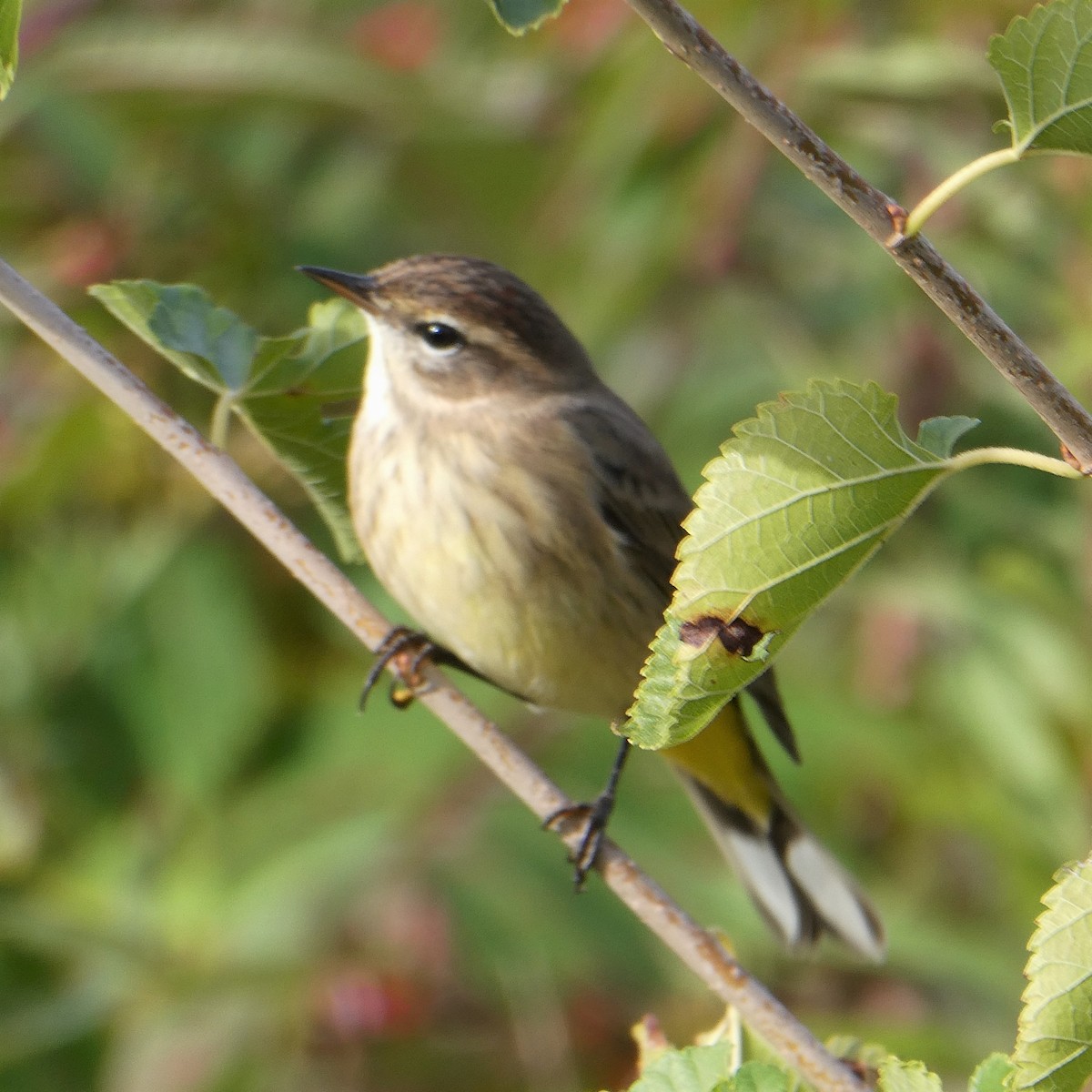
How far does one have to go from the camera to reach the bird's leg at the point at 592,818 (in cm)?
239

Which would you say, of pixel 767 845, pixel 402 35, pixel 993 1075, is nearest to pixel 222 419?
pixel 993 1075

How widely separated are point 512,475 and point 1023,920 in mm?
1530

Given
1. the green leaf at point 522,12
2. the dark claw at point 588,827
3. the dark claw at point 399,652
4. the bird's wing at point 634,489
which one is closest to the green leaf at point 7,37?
the green leaf at point 522,12

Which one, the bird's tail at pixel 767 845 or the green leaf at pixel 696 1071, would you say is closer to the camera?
the green leaf at pixel 696 1071

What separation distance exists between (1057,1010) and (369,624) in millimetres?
1047

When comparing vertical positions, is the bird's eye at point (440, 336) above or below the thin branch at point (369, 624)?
above

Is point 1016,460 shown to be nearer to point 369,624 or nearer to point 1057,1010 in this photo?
point 1057,1010

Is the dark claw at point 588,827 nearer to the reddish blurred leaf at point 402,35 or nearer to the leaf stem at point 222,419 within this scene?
the leaf stem at point 222,419

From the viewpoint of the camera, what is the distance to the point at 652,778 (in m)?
4.23

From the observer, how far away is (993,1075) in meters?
1.67

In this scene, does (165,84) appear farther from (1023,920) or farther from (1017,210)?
(1023,920)

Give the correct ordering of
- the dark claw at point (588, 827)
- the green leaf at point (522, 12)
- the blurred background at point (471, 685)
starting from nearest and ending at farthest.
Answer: the green leaf at point (522, 12)
the dark claw at point (588, 827)
the blurred background at point (471, 685)

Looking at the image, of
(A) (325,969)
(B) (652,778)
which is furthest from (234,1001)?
(B) (652,778)

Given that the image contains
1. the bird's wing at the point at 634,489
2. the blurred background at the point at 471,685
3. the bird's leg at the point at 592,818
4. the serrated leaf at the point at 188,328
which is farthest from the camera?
the blurred background at the point at 471,685
